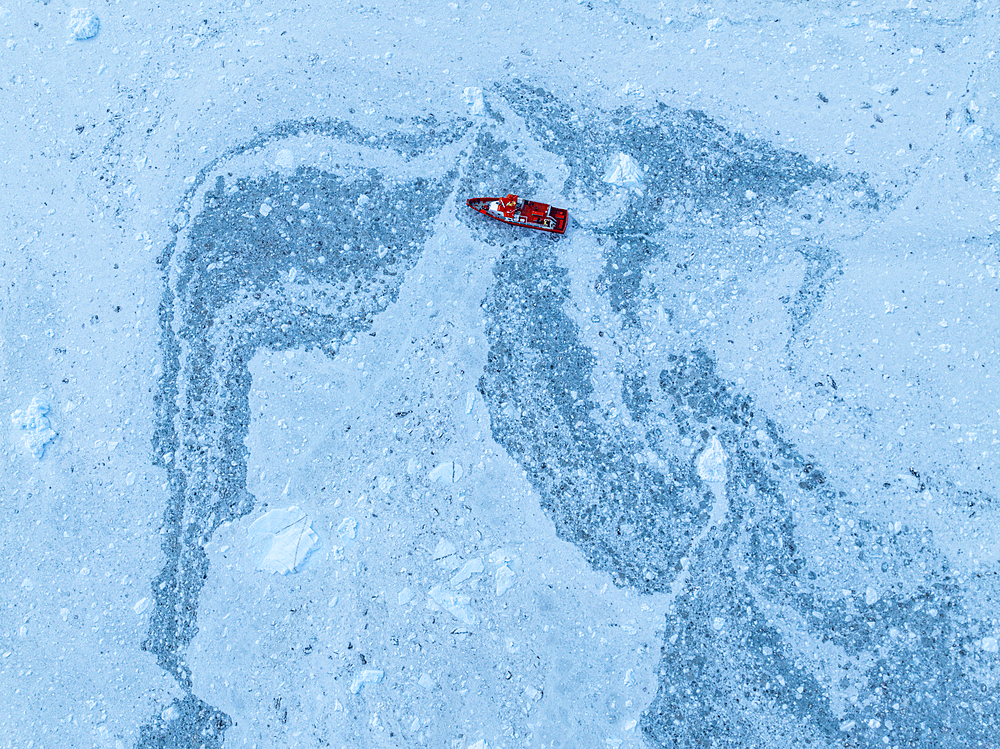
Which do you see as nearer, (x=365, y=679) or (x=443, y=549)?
(x=365, y=679)

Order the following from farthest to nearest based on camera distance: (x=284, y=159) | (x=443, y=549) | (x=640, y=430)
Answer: (x=284, y=159) < (x=640, y=430) < (x=443, y=549)

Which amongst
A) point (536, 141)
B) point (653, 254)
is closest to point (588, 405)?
point (653, 254)

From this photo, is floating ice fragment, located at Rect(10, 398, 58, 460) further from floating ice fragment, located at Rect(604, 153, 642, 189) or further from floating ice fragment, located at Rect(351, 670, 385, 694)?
floating ice fragment, located at Rect(604, 153, 642, 189)

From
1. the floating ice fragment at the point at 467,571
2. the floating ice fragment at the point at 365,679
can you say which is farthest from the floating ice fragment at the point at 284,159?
the floating ice fragment at the point at 365,679

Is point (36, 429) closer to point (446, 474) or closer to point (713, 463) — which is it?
point (446, 474)

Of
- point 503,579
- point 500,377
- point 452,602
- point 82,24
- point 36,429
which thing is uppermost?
point 82,24

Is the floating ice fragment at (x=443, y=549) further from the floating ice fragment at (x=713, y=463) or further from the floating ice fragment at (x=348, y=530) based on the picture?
the floating ice fragment at (x=713, y=463)

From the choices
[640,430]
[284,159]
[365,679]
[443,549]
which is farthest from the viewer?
[284,159]

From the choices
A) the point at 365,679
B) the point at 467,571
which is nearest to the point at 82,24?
the point at 467,571
